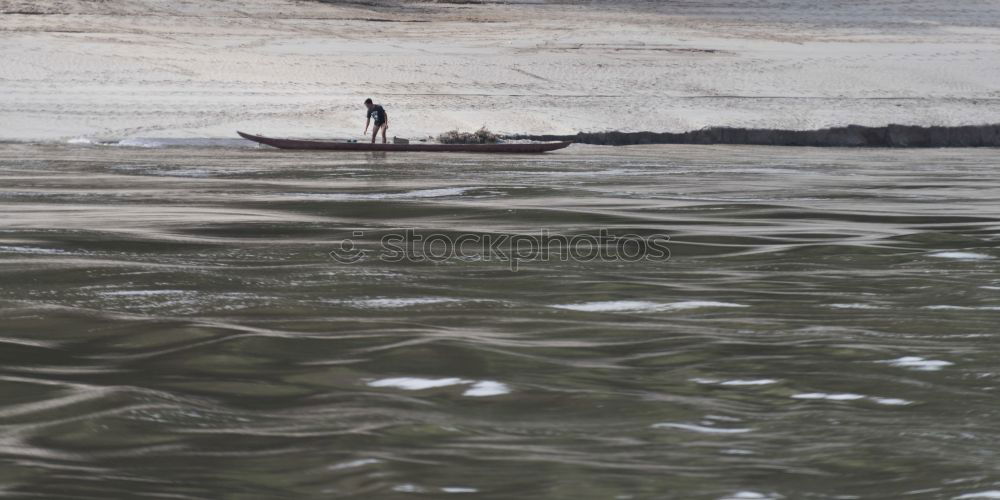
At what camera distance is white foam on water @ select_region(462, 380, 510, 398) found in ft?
12.1

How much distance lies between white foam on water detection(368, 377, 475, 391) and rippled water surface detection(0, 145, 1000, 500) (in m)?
0.02

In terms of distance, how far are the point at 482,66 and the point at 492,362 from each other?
2908 cm

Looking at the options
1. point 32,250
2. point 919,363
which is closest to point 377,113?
point 32,250

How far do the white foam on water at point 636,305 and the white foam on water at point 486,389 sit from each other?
1450 mm

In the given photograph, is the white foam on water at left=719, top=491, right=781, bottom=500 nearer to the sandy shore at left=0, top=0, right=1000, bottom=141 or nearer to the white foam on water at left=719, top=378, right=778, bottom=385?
the white foam on water at left=719, top=378, right=778, bottom=385

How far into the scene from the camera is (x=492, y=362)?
4.11m

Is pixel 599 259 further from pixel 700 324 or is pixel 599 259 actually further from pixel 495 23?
pixel 495 23

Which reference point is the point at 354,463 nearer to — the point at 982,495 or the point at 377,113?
the point at 982,495

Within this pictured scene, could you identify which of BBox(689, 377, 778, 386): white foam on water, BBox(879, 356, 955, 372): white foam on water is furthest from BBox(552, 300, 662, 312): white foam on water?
BBox(689, 377, 778, 386): white foam on water

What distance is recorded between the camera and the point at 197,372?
12.8 ft

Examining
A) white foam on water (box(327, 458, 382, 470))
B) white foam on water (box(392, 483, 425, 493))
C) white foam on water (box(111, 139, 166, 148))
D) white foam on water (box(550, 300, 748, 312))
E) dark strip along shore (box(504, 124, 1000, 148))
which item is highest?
dark strip along shore (box(504, 124, 1000, 148))

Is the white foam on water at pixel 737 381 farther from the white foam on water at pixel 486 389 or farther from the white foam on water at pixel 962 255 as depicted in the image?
the white foam on water at pixel 962 255

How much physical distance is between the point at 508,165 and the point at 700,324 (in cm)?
1268

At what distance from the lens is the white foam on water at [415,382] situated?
3.75 meters
